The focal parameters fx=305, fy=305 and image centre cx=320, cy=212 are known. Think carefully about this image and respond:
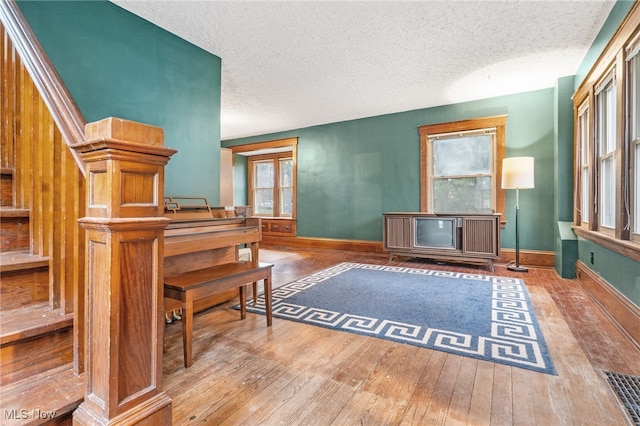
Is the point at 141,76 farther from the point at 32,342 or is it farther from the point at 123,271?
the point at 123,271

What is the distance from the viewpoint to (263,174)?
27.3ft

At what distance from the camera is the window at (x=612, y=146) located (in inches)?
88.6

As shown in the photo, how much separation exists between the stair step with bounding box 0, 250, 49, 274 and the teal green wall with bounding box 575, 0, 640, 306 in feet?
11.1

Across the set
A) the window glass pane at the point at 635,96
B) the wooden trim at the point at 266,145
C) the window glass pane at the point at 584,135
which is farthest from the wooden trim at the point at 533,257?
the wooden trim at the point at 266,145

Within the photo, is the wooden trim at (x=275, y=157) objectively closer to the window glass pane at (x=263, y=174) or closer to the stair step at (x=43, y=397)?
the window glass pane at (x=263, y=174)

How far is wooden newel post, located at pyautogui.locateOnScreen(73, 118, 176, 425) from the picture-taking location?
822 mm

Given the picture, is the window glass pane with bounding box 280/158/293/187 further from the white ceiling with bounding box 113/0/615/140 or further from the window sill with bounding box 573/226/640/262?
the window sill with bounding box 573/226/640/262

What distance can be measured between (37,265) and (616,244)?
3624 mm

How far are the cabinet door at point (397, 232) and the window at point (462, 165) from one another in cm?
73

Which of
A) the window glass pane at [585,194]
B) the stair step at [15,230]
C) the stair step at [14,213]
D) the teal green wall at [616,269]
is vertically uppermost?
the window glass pane at [585,194]

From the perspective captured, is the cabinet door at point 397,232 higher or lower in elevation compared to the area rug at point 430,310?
higher

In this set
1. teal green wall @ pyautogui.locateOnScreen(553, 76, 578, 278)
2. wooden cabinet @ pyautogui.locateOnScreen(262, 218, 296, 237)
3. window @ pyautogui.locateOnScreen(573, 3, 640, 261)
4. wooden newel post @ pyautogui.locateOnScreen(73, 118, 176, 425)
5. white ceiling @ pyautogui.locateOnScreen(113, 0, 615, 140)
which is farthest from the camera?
wooden cabinet @ pyautogui.locateOnScreen(262, 218, 296, 237)

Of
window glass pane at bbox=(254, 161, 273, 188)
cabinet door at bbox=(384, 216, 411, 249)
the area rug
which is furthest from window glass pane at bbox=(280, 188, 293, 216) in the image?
the area rug

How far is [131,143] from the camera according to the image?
0.83m
